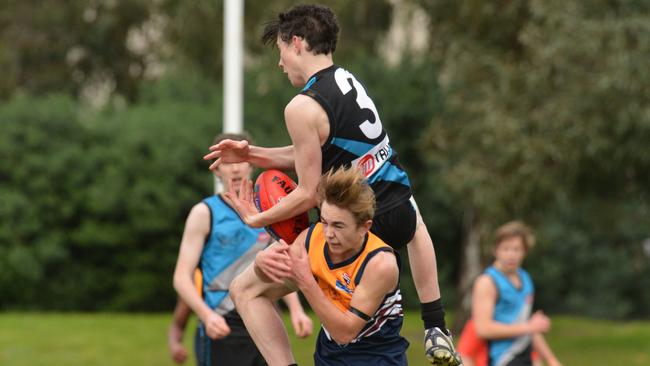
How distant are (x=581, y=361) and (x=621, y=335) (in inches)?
121

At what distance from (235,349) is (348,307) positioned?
66.9 inches

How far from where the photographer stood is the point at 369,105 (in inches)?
211

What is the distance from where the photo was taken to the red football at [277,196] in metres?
5.43

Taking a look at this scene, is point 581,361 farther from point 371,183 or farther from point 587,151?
point 371,183

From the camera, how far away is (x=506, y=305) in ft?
26.6

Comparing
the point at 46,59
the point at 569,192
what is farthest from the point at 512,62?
the point at 46,59

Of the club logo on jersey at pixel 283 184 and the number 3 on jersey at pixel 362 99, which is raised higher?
the number 3 on jersey at pixel 362 99

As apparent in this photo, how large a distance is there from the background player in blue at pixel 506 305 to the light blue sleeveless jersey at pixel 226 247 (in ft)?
6.15

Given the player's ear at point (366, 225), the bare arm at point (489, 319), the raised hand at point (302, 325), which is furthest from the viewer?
the bare arm at point (489, 319)

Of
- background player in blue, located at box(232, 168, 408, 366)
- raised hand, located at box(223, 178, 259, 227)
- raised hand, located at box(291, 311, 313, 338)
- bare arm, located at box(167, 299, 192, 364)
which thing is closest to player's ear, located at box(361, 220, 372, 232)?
background player in blue, located at box(232, 168, 408, 366)

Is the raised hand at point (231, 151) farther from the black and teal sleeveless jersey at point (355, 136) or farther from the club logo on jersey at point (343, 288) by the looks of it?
the club logo on jersey at point (343, 288)

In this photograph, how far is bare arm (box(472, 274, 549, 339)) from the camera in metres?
7.93

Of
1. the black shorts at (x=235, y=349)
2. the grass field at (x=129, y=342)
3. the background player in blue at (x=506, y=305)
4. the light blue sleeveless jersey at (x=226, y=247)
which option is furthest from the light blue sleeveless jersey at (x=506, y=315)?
the grass field at (x=129, y=342)

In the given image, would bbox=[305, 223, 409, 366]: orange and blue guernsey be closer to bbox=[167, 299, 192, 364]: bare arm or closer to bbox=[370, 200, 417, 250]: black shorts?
bbox=[370, 200, 417, 250]: black shorts
